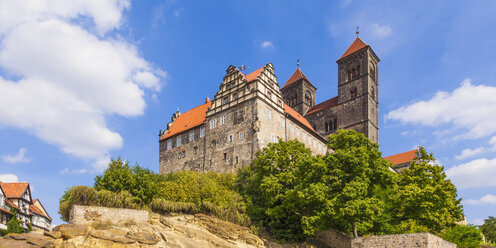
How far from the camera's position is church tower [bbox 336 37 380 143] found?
188ft

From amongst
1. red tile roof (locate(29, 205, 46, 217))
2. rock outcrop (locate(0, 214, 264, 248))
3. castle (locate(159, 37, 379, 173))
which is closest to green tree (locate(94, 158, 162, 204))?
rock outcrop (locate(0, 214, 264, 248))

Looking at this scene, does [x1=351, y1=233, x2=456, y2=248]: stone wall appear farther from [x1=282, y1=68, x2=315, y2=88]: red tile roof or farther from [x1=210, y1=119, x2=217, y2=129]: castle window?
[x1=282, y1=68, x2=315, y2=88]: red tile roof

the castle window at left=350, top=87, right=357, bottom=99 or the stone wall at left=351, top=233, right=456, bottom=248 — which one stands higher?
the castle window at left=350, top=87, right=357, bottom=99

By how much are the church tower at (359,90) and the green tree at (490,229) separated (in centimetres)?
2105

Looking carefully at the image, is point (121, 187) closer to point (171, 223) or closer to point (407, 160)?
point (171, 223)

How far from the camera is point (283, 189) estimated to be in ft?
102

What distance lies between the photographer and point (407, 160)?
2365 inches

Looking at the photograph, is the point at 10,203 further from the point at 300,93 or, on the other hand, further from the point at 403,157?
the point at 403,157

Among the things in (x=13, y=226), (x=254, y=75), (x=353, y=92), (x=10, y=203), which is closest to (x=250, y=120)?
(x=254, y=75)

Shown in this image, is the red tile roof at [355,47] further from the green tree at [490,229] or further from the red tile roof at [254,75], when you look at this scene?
the green tree at [490,229]

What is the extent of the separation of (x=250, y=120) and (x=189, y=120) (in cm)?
1210

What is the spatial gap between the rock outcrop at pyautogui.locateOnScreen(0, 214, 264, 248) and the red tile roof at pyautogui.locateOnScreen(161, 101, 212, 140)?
61.0ft

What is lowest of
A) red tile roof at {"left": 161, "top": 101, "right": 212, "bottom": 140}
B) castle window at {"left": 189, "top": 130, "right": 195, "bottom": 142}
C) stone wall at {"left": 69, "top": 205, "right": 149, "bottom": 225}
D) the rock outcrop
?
the rock outcrop

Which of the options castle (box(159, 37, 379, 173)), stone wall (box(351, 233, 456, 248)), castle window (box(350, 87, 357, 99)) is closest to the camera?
stone wall (box(351, 233, 456, 248))
